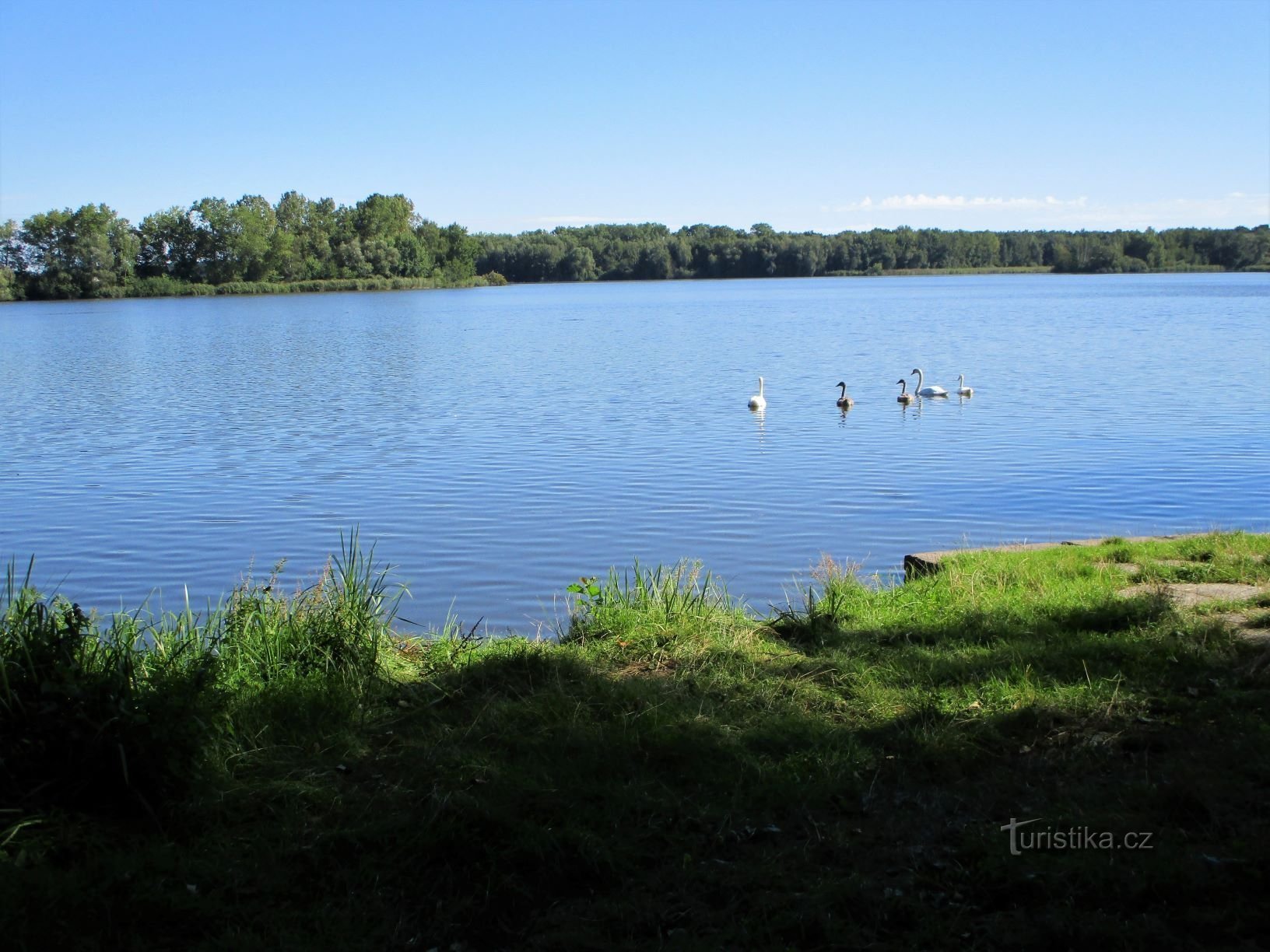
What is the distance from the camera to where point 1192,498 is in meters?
12.3

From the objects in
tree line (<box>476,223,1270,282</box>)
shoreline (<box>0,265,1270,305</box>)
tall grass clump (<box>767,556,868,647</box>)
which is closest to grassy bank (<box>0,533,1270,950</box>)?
tall grass clump (<box>767,556,868,647</box>)

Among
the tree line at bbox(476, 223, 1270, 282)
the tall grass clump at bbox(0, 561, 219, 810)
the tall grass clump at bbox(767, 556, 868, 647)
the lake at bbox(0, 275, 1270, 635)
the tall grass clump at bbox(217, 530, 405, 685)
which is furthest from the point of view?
the tree line at bbox(476, 223, 1270, 282)

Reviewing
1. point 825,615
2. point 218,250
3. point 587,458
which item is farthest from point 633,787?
point 218,250

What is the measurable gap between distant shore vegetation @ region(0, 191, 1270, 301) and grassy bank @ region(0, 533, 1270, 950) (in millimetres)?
97278

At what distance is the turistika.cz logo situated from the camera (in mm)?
3508

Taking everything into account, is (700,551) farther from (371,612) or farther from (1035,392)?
(1035,392)

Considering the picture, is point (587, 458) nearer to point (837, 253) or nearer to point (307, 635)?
point (307, 635)

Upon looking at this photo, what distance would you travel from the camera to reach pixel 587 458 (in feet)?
51.8

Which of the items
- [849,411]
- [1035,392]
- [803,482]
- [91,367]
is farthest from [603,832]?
[91,367]

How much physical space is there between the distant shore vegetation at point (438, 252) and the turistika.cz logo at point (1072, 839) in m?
99.6

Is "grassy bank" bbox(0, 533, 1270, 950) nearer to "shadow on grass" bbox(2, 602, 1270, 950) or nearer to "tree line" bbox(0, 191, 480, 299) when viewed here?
"shadow on grass" bbox(2, 602, 1270, 950)

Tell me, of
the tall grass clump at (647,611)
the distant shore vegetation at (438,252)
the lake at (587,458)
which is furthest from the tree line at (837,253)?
the tall grass clump at (647,611)

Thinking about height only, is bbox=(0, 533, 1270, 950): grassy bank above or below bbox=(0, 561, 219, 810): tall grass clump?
below

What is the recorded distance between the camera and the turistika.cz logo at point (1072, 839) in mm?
3508
